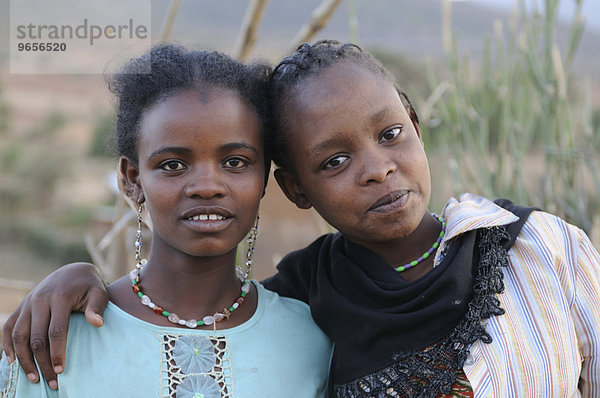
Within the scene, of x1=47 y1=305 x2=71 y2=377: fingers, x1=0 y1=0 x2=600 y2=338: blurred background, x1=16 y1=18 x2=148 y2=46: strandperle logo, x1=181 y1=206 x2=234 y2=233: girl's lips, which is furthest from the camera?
x1=0 y1=0 x2=600 y2=338: blurred background

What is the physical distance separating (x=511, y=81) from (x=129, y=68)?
6.32ft

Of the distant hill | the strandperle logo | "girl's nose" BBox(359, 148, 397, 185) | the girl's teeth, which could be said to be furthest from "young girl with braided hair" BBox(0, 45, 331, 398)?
the distant hill

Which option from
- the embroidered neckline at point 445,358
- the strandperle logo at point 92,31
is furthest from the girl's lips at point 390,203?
the strandperle logo at point 92,31

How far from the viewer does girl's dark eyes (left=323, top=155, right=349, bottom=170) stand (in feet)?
5.70

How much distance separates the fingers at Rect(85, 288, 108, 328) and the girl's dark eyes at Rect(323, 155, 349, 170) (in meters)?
0.63

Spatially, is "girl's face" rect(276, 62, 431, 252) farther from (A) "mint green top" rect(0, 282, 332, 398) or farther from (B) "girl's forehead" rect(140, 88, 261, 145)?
(A) "mint green top" rect(0, 282, 332, 398)

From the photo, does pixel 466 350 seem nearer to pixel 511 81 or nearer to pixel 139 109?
pixel 139 109

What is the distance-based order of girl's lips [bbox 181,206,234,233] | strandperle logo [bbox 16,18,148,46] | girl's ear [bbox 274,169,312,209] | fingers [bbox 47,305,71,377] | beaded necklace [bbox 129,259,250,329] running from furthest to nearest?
strandperle logo [bbox 16,18,148,46], girl's ear [bbox 274,169,312,209], beaded necklace [bbox 129,259,250,329], girl's lips [bbox 181,206,234,233], fingers [bbox 47,305,71,377]

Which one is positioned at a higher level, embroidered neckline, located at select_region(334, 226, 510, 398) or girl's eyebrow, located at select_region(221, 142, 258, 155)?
girl's eyebrow, located at select_region(221, 142, 258, 155)

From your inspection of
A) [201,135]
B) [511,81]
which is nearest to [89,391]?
[201,135]

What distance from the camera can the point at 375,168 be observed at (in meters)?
1.68

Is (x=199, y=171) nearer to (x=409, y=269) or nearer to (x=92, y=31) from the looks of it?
(x=409, y=269)

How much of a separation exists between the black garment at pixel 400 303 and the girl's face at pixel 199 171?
11.9 inches

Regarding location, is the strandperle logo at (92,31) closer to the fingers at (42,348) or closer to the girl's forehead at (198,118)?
the girl's forehead at (198,118)
